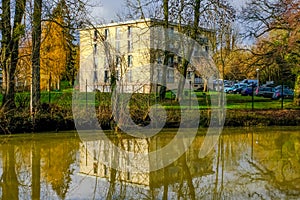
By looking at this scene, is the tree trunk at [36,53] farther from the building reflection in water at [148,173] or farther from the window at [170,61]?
the window at [170,61]

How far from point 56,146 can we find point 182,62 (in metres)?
9.81

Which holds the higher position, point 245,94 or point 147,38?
point 147,38

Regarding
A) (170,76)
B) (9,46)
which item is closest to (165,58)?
(170,76)

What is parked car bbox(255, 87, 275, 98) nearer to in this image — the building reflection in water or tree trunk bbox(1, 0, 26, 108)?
the building reflection in water

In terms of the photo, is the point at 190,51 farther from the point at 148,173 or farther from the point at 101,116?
the point at 148,173

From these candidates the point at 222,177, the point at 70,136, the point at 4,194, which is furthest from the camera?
the point at 70,136

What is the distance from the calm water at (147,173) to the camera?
19.0 feet

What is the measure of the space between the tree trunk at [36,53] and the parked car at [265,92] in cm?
2018

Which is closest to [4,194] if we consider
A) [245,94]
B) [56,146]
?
[56,146]

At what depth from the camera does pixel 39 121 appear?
1270 centimetres

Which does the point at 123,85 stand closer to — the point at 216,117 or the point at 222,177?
the point at 216,117

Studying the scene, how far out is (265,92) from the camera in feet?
97.5

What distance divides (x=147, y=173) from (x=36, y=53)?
778 centimetres

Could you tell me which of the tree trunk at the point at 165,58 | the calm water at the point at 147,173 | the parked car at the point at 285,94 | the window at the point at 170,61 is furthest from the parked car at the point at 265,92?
the calm water at the point at 147,173
